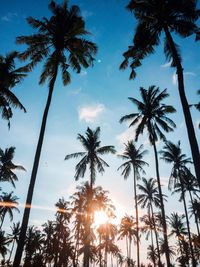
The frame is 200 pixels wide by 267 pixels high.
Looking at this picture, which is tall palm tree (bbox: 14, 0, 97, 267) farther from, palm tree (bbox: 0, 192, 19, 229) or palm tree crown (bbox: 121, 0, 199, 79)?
palm tree (bbox: 0, 192, 19, 229)

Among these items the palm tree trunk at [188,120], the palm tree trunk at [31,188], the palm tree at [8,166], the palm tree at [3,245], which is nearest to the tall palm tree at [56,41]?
the palm tree trunk at [31,188]

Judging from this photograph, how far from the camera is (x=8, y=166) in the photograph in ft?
116

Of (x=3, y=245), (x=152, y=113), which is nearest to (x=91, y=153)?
(x=152, y=113)

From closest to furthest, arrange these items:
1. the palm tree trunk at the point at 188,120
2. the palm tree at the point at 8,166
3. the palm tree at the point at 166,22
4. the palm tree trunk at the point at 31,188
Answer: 1. the palm tree trunk at the point at 31,188
2. the palm tree trunk at the point at 188,120
3. the palm tree at the point at 166,22
4. the palm tree at the point at 8,166

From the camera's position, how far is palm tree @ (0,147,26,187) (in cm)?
3456

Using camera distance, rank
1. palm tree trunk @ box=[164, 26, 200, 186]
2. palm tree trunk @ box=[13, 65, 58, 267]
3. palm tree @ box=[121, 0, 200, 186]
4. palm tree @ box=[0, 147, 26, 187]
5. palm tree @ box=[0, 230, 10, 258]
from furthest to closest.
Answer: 1. palm tree @ box=[0, 230, 10, 258]
2. palm tree @ box=[0, 147, 26, 187]
3. palm tree @ box=[121, 0, 200, 186]
4. palm tree trunk @ box=[164, 26, 200, 186]
5. palm tree trunk @ box=[13, 65, 58, 267]

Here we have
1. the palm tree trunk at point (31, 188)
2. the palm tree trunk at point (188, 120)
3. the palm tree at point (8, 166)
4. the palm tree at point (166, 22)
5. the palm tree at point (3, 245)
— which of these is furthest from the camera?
the palm tree at point (3, 245)

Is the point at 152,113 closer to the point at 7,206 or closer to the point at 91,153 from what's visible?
the point at 91,153

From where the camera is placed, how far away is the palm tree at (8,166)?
34.6m

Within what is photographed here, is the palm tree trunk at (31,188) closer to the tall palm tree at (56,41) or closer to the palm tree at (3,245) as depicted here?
the tall palm tree at (56,41)

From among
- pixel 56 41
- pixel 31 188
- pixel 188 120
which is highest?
pixel 56 41

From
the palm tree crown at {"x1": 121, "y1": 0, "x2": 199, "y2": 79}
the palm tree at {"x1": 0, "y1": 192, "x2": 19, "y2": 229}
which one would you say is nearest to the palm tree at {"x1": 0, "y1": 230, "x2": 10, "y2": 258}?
the palm tree at {"x1": 0, "y1": 192, "x2": 19, "y2": 229}

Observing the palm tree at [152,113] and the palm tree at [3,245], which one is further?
the palm tree at [3,245]

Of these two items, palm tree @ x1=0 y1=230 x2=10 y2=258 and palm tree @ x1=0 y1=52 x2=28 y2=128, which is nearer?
palm tree @ x1=0 y1=52 x2=28 y2=128
